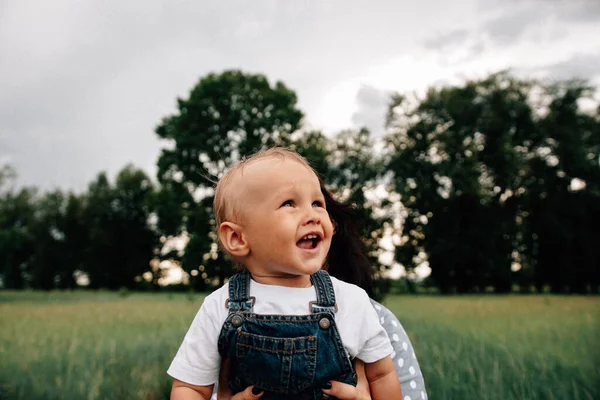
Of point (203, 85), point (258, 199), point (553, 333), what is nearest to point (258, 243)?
point (258, 199)

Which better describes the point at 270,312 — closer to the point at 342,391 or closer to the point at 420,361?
the point at 342,391

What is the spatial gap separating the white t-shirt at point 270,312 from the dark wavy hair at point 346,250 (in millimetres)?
1094

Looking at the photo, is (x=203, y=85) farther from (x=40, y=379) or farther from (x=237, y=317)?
(x=237, y=317)

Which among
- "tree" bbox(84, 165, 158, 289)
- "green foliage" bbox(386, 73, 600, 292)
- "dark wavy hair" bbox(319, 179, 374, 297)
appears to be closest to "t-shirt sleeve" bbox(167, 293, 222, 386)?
"dark wavy hair" bbox(319, 179, 374, 297)

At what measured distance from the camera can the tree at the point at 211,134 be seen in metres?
17.7

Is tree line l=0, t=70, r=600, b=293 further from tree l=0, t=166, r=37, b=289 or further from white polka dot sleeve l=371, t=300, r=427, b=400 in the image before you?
white polka dot sleeve l=371, t=300, r=427, b=400

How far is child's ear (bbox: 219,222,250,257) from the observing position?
2.01m

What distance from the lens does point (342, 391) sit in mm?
1957

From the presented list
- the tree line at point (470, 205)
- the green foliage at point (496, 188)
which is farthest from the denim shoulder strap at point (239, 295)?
the green foliage at point (496, 188)

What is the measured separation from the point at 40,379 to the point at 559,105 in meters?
29.1

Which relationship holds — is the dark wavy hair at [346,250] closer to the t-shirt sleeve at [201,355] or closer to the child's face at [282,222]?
the child's face at [282,222]

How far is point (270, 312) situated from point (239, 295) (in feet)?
0.44

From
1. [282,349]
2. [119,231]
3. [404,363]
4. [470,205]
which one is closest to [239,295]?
[282,349]

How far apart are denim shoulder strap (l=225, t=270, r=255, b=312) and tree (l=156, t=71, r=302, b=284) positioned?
1457 cm
